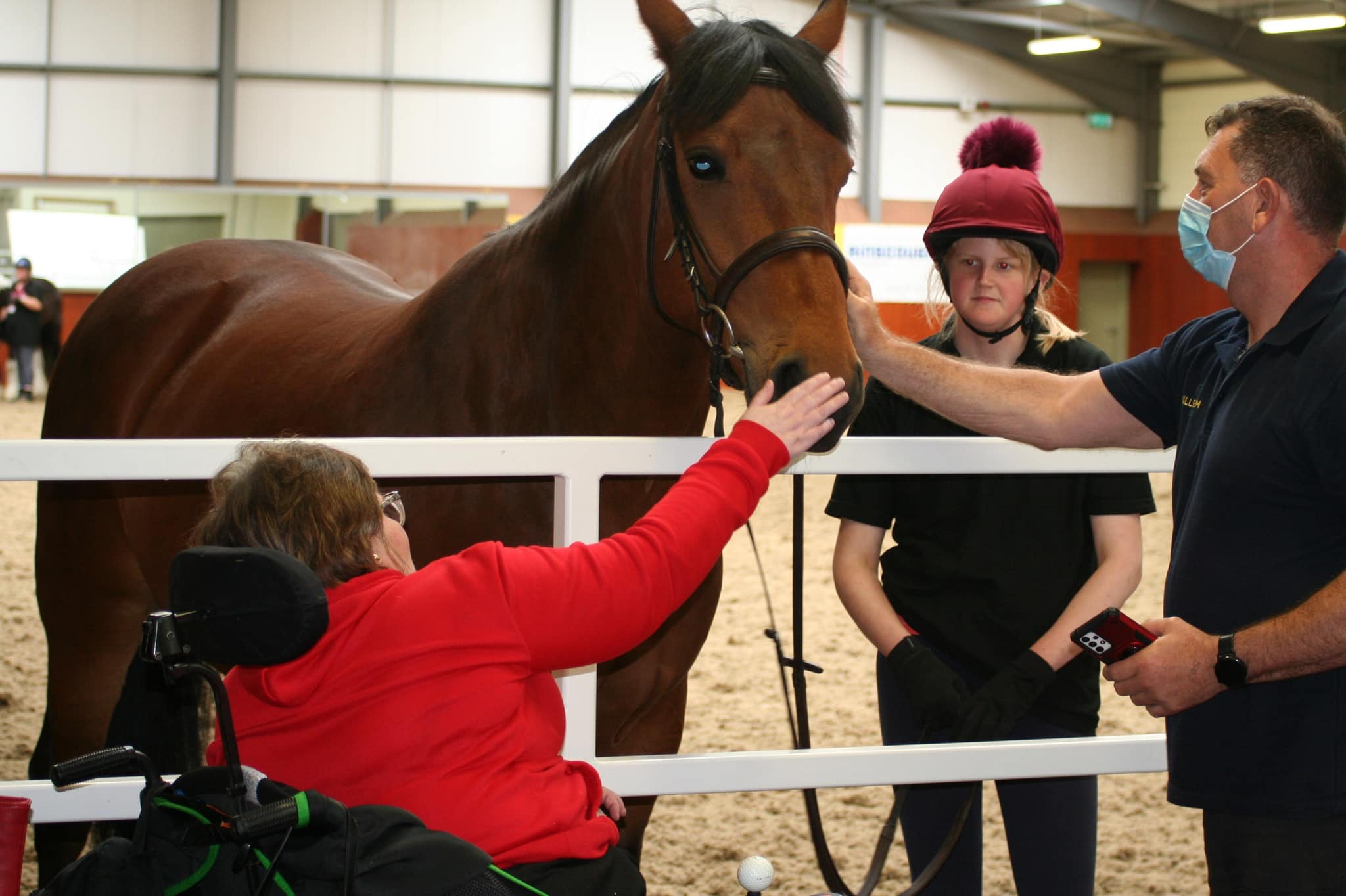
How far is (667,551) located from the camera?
1408mm

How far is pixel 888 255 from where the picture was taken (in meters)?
17.6

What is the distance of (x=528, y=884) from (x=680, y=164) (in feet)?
3.71

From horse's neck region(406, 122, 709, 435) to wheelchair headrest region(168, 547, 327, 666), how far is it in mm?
1030

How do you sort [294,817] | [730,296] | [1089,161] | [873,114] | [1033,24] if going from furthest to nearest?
[1089,161], [873,114], [1033,24], [730,296], [294,817]

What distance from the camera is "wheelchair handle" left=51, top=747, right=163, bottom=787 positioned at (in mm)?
1152

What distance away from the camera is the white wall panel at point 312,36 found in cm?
1659

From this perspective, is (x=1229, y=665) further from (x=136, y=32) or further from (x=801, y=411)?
(x=136, y=32)

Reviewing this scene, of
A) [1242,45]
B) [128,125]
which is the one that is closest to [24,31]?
[128,125]

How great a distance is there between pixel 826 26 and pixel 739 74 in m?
0.40

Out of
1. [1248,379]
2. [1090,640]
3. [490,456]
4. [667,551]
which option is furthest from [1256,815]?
[490,456]

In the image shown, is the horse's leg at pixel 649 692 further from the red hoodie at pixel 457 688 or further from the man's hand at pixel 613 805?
the red hoodie at pixel 457 688

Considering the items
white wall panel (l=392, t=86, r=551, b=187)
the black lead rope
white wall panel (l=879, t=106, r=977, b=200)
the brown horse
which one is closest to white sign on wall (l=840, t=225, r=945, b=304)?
white wall panel (l=879, t=106, r=977, b=200)

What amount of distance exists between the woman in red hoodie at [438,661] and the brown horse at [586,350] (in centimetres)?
45

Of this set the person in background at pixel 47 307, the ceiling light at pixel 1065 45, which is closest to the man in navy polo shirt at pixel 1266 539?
the person in background at pixel 47 307
